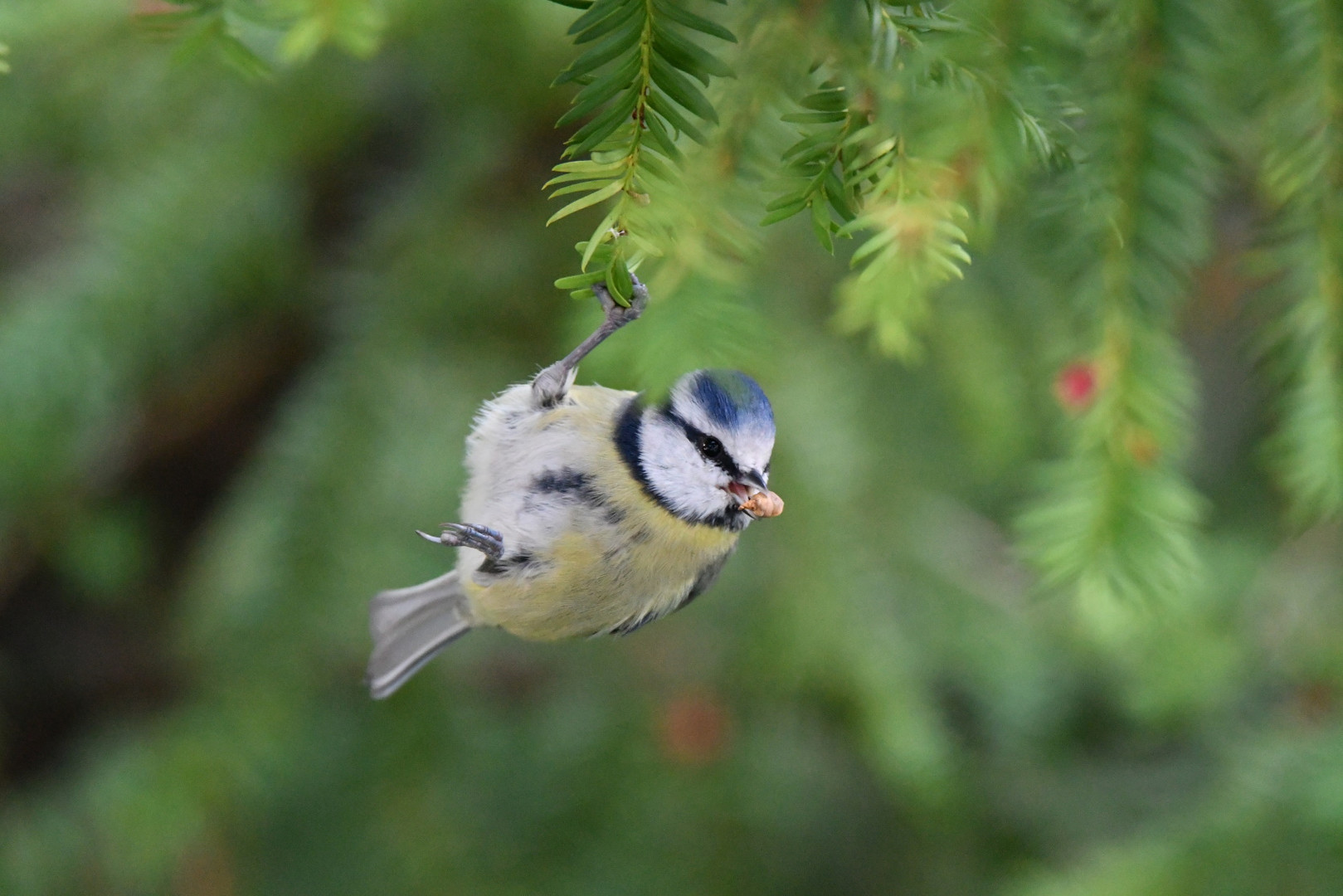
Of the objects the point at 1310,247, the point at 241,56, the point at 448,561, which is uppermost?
the point at 448,561

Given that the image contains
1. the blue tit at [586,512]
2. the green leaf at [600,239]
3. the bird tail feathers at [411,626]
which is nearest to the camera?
the green leaf at [600,239]

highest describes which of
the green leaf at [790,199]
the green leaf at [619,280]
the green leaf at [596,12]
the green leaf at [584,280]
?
the green leaf at [596,12]

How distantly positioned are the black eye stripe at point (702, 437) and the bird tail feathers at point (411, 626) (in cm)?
32

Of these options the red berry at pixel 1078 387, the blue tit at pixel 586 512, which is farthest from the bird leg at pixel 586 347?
the red berry at pixel 1078 387

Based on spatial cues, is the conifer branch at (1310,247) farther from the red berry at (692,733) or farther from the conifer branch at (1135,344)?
the red berry at (692,733)

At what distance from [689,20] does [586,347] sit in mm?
352

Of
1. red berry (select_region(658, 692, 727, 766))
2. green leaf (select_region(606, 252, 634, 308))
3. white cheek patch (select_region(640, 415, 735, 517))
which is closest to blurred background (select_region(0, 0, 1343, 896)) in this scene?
red berry (select_region(658, 692, 727, 766))

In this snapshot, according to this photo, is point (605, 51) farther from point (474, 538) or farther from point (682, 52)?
point (474, 538)

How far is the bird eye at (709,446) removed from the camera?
91cm

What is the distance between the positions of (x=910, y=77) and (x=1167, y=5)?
343mm

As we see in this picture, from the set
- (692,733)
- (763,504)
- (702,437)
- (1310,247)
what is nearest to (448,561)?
(692,733)

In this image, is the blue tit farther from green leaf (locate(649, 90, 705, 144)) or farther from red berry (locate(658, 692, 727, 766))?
red berry (locate(658, 692, 727, 766))

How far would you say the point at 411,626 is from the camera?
1242 mm

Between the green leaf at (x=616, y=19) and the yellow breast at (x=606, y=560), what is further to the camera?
the yellow breast at (x=606, y=560)
